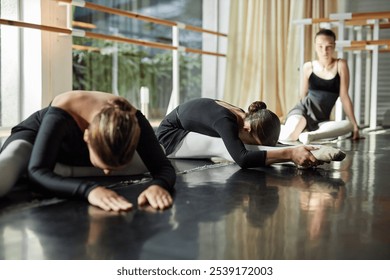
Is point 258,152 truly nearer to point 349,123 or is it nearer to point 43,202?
point 43,202

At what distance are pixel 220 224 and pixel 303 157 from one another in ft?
3.08

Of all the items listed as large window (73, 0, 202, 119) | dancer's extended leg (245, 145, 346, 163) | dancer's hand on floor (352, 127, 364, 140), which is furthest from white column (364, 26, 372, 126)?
dancer's extended leg (245, 145, 346, 163)

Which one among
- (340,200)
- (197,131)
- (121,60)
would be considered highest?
(121,60)

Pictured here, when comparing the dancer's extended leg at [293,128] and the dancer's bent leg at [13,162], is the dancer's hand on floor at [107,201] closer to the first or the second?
the dancer's bent leg at [13,162]

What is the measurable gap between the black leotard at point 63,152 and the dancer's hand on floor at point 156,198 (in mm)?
81

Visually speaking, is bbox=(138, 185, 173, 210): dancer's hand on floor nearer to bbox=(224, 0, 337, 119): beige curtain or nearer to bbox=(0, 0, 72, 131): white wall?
bbox=(0, 0, 72, 131): white wall

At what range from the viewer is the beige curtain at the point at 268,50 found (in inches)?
Answer: 223

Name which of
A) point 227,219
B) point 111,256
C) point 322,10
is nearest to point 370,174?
point 227,219

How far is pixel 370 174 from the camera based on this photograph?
2.09 meters

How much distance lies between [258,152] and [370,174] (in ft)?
1.51

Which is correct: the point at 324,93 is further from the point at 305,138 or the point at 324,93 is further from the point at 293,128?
the point at 305,138

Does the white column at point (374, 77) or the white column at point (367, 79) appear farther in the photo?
the white column at point (367, 79)

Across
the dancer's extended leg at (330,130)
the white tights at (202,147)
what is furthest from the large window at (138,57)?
the white tights at (202,147)
